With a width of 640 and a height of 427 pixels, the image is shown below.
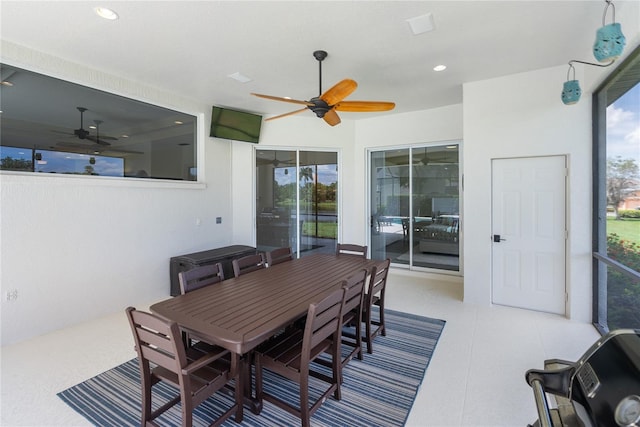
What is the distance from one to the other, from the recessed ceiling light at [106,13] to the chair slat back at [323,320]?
2.85m

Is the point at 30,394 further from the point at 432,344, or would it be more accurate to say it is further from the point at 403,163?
the point at 403,163

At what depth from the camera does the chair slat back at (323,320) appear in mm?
1779

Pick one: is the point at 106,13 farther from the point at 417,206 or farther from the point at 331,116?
the point at 417,206

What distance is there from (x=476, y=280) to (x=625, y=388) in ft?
10.8

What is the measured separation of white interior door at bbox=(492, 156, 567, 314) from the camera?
3635 millimetres

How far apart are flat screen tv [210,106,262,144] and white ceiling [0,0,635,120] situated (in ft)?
2.97

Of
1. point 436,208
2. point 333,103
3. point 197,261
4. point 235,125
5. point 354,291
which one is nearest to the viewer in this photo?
point 354,291

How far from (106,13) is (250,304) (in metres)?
2.66

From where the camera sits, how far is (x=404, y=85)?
13.5ft

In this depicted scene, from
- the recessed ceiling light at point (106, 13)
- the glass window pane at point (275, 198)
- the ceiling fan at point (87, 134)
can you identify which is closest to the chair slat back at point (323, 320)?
the recessed ceiling light at point (106, 13)

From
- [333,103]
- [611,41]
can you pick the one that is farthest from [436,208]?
[611,41]

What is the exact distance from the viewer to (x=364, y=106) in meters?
2.95

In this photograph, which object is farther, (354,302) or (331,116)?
(331,116)

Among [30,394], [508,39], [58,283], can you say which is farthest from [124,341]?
[508,39]
